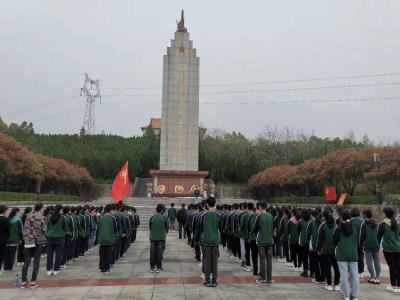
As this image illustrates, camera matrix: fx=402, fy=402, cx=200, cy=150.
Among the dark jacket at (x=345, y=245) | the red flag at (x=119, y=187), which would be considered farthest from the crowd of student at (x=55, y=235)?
the dark jacket at (x=345, y=245)

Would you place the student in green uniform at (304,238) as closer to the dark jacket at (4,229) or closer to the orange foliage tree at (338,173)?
the dark jacket at (4,229)

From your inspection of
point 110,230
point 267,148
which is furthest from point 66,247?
point 267,148

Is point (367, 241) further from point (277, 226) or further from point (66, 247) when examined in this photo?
point (66, 247)

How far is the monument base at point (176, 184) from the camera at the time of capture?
33281 mm

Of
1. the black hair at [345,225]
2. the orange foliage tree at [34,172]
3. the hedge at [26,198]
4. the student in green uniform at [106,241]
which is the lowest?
the student in green uniform at [106,241]

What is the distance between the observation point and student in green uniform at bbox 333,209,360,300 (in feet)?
23.5

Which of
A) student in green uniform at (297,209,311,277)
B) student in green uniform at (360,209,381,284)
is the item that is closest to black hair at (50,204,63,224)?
student in green uniform at (297,209,311,277)

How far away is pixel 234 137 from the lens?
7369cm

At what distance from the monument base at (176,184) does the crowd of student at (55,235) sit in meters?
20.8

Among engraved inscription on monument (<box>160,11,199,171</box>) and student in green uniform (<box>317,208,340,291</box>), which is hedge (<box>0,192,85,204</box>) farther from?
student in green uniform (<box>317,208,340,291</box>)

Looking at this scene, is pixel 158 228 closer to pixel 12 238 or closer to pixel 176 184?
pixel 12 238

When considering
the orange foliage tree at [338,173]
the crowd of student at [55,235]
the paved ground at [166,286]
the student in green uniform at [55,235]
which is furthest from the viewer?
the orange foliage tree at [338,173]

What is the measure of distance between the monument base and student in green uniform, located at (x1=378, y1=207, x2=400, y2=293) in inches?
985

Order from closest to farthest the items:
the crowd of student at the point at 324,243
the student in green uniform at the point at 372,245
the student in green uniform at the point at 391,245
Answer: the crowd of student at the point at 324,243 < the student in green uniform at the point at 391,245 < the student in green uniform at the point at 372,245
